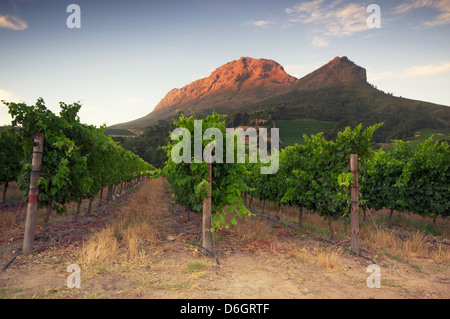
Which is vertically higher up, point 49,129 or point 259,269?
point 49,129

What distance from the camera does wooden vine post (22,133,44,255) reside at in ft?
21.0

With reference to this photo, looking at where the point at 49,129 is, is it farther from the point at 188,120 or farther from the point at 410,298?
the point at 410,298

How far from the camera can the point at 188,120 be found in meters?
7.08

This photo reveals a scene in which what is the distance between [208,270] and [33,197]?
493cm

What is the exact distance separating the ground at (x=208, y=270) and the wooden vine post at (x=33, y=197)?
0.34 metres

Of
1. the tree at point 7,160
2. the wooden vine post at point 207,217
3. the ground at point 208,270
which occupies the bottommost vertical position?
the ground at point 208,270

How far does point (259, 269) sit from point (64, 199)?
596 centimetres

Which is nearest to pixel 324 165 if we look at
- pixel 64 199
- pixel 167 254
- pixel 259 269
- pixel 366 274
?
pixel 366 274

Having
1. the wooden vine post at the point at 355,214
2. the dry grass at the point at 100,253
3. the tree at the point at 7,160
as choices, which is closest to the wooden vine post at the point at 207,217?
the dry grass at the point at 100,253

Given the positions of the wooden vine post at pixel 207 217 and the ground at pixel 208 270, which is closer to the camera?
the ground at pixel 208 270

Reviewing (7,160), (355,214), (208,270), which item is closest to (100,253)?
(208,270)

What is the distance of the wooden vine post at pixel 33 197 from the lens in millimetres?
6406

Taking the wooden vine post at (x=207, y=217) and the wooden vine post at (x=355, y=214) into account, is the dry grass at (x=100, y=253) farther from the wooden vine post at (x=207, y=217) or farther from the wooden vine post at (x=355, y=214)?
the wooden vine post at (x=355, y=214)

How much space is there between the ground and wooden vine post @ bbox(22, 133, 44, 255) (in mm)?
339
